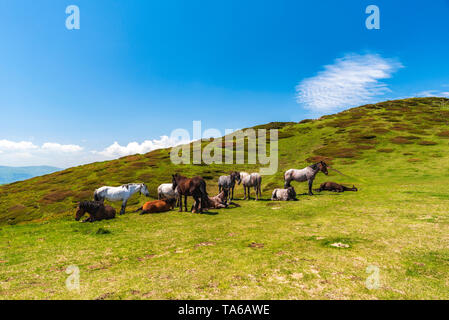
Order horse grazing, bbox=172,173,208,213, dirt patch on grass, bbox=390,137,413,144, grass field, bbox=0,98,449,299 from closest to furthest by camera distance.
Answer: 1. grass field, bbox=0,98,449,299
2. horse grazing, bbox=172,173,208,213
3. dirt patch on grass, bbox=390,137,413,144

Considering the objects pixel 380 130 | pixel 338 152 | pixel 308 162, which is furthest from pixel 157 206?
pixel 380 130

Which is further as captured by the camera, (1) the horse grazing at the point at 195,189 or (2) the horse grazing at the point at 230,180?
(2) the horse grazing at the point at 230,180

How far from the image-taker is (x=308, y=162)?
42.4 metres

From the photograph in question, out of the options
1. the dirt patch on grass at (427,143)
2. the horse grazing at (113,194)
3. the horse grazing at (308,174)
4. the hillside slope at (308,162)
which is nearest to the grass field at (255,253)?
the horse grazing at (308,174)

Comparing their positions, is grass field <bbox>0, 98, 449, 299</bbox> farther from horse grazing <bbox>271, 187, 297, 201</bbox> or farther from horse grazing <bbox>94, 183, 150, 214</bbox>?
horse grazing <bbox>94, 183, 150, 214</bbox>

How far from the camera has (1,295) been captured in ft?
20.0

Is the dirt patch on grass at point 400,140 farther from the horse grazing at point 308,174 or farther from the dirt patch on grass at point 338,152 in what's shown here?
the horse grazing at point 308,174

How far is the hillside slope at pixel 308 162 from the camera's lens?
32.4m

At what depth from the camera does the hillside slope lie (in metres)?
32.4

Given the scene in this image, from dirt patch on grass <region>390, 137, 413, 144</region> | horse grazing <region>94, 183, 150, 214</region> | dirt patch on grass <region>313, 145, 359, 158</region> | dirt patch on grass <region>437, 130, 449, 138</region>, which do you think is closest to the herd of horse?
horse grazing <region>94, 183, 150, 214</region>
